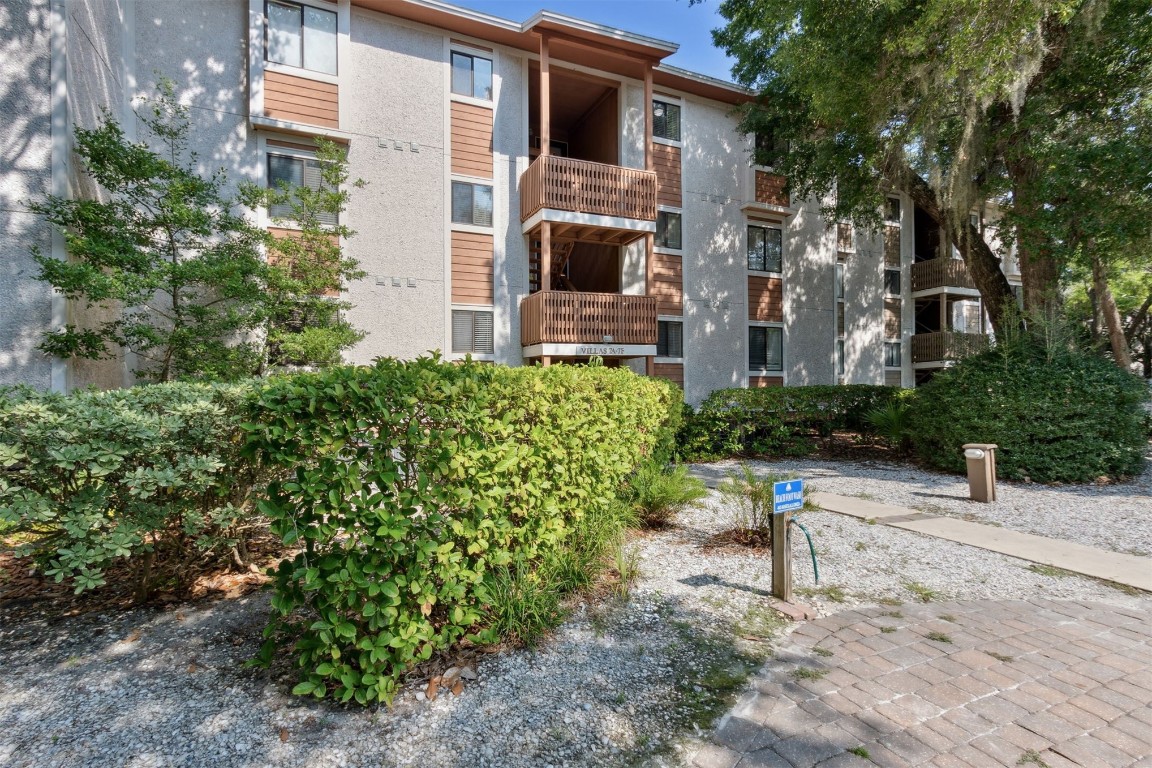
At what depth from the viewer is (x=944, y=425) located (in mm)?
8984

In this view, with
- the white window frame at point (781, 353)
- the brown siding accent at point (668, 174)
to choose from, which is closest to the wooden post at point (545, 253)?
the brown siding accent at point (668, 174)

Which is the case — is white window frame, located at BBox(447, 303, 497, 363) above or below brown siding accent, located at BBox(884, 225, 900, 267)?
below

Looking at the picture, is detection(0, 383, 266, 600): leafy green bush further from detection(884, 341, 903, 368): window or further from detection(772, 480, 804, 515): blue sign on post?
detection(884, 341, 903, 368): window

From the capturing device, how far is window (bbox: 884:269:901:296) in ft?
59.1

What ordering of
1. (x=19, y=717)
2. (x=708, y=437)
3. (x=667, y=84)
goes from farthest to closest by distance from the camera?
(x=667, y=84), (x=708, y=437), (x=19, y=717)

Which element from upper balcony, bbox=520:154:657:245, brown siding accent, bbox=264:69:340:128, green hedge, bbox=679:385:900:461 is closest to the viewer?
brown siding accent, bbox=264:69:340:128

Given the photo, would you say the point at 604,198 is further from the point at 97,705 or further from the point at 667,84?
the point at 97,705

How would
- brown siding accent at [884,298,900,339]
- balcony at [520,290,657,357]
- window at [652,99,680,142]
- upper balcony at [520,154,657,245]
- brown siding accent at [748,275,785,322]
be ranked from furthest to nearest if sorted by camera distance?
1. brown siding accent at [884,298,900,339]
2. brown siding accent at [748,275,785,322]
3. window at [652,99,680,142]
4. upper balcony at [520,154,657,245]
5. balcony at [520,290,657,357]

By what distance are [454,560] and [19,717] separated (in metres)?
2.23

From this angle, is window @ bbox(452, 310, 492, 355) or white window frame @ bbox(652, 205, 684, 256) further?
white window frame @ bbox(652, 205, 684, 256)

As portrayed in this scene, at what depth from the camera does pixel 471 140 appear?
12.0 meters

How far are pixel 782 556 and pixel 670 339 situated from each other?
10.8 metres

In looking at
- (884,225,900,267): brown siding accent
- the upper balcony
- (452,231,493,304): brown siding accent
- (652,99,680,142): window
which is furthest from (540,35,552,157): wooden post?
(884,225,900,267): brown siding accent

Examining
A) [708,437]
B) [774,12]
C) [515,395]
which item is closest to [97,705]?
[515,395]
